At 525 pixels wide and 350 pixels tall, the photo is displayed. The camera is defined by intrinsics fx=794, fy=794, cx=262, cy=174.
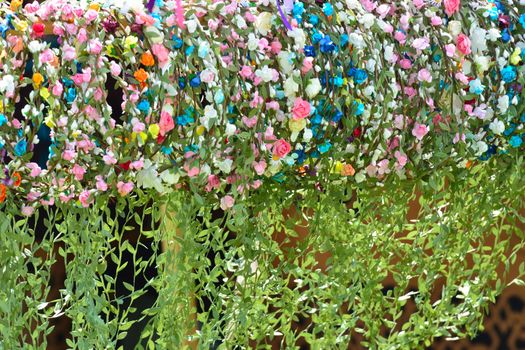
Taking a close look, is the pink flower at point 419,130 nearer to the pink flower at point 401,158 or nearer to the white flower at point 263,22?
the pink flower at point 401,158

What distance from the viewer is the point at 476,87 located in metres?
1.46

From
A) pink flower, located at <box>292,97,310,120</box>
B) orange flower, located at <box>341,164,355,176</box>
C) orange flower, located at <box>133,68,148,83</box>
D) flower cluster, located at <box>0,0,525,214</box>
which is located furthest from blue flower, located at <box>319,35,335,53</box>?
orange flower, located at <box>133,68,148,83</box>

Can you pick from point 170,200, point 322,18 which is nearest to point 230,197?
point 170,200

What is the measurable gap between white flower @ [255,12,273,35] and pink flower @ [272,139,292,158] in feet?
0.60

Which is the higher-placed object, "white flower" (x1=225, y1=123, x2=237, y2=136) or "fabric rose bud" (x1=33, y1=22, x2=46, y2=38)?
"fabric rose bud" (x1=33, y1=22, x2=46, y2=38)

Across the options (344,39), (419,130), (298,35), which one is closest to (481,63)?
(419,130)

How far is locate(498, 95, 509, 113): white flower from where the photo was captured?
150 centimetres

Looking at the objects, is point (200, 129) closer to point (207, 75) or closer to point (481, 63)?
point (207, 75)

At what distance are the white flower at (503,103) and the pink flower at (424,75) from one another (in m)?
0.16

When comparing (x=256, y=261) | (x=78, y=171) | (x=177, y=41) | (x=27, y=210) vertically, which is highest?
(x=177, y=41)

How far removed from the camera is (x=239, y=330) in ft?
4.81

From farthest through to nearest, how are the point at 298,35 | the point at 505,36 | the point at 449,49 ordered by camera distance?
the point at 505,36 < the point at 449,49 < the point at 298,35

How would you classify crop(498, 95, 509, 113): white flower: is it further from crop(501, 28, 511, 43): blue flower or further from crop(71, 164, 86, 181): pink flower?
crop(71, 164, 86, 181): pink flower

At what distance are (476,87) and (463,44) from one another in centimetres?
8
